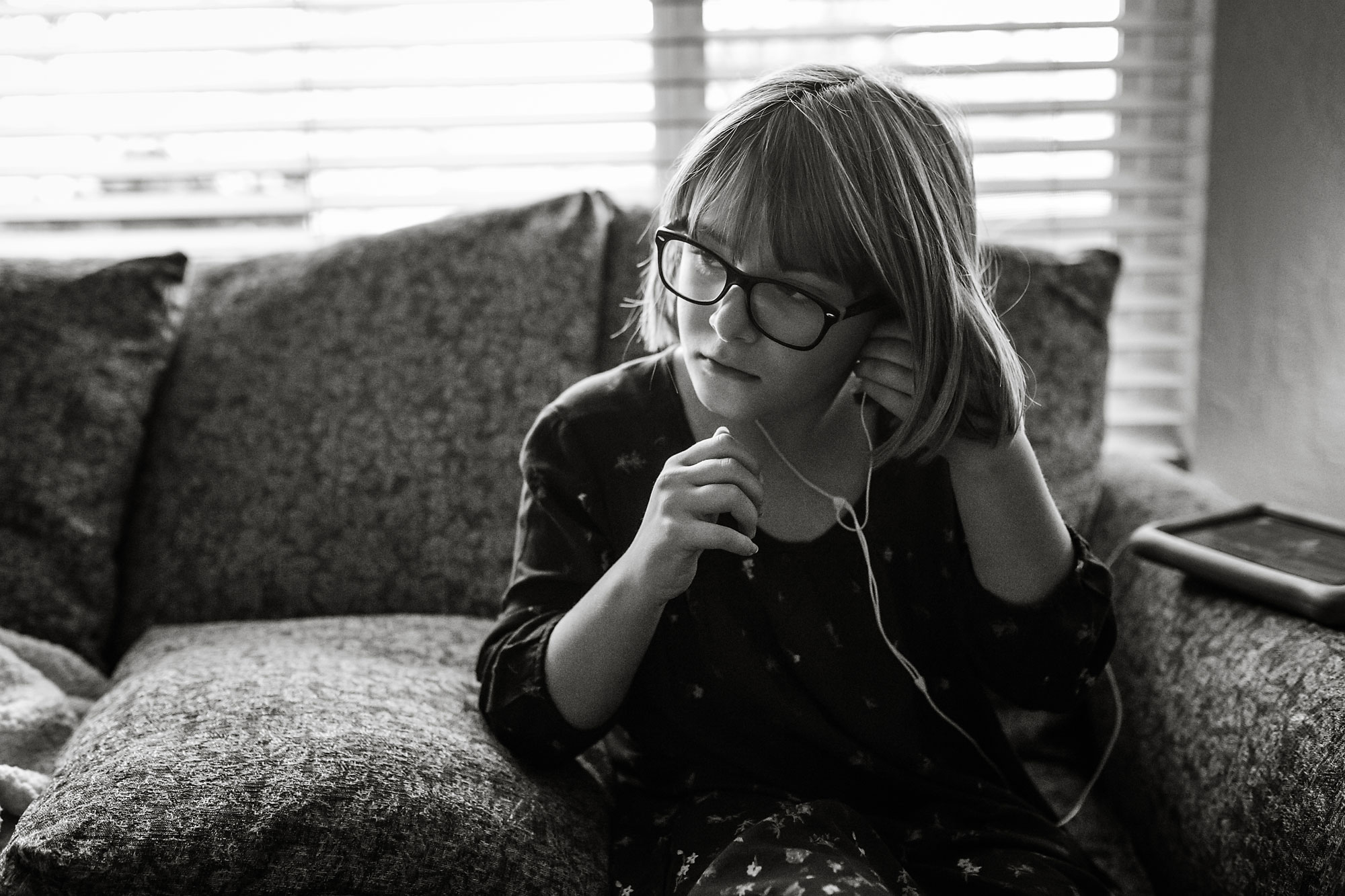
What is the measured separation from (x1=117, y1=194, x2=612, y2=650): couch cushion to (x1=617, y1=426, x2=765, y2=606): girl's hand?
1.79ft

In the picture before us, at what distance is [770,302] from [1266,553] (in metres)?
0.60

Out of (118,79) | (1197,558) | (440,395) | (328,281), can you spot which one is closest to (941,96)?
(1197,558)

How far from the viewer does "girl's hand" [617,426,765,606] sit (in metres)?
0.82

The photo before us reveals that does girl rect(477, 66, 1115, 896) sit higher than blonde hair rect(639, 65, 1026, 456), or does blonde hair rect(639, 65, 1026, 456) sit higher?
blonde hair rect(639, 65, 1026, 456)

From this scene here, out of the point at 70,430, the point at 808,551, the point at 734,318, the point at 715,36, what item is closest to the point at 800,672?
the point at 808,551

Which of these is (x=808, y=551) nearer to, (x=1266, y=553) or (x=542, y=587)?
(x=542, y=587)

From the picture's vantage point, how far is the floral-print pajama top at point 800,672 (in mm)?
920

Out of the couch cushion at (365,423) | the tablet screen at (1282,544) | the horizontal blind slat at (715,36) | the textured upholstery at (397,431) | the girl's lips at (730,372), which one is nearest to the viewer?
the girl's lips at (730,372)

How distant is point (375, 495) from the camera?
1.36m

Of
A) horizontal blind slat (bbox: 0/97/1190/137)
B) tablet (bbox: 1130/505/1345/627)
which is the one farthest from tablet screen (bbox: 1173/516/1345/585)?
horizontal blind slat (bbox: 0/97/1190/137)

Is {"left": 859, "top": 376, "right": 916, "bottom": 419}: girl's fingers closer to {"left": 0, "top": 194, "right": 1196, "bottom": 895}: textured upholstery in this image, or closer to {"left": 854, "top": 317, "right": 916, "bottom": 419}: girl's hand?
{"left": 854, "top": 317, "right": 916, "bottom": 419}: girl's hand

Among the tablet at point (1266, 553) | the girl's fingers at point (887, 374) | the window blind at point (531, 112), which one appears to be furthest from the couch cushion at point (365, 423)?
the tablet at point (1266, 553)

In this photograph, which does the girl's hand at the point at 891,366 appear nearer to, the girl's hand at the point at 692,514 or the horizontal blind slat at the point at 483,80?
the girl's hand at the point at 692,514

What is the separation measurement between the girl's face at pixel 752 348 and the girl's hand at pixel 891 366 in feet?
0.04
